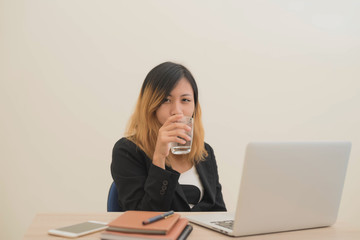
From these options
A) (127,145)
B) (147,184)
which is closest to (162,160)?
(147,184)

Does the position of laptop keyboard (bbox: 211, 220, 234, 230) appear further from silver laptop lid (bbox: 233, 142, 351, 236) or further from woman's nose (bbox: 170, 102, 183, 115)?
woman's nose (bbox: 170, 102, 183, 115)

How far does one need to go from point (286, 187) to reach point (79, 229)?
1.97 feet

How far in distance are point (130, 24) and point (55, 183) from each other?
125 cm

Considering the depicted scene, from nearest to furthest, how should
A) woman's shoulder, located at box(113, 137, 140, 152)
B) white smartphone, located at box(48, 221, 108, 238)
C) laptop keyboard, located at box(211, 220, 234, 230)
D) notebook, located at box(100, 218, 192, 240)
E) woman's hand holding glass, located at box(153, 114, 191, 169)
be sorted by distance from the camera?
notebook, located at box(100, 218, 192, 240), white smartphone, located at box(48, 221, 108, 238), laptop keyboard, located at box(211, 220, 234, 230), woman's hand holding glass, located at box(153, 114, 191, 169), woman's shoulder, located at box(113, 137, 140, 152)

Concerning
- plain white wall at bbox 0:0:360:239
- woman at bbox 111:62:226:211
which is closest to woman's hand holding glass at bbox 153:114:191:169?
woman at bbox 111:62:226:211

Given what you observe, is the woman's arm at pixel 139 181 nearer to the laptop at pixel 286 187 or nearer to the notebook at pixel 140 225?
the laptop at pixel 286 187

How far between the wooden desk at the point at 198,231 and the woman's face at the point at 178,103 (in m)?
0.47

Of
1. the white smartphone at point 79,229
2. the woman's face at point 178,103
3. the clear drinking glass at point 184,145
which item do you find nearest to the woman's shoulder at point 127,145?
the woman's face at point 178,103

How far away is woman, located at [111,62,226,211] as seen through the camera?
1.51 meters

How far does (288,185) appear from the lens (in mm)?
1129

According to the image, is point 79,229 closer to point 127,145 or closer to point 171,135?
point 171,135

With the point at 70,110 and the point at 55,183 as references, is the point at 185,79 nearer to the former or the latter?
the point at 70,110

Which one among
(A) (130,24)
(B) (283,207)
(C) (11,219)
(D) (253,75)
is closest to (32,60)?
(A) (130,24)

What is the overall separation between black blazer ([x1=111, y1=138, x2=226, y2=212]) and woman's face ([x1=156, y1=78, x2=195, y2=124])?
18cm
